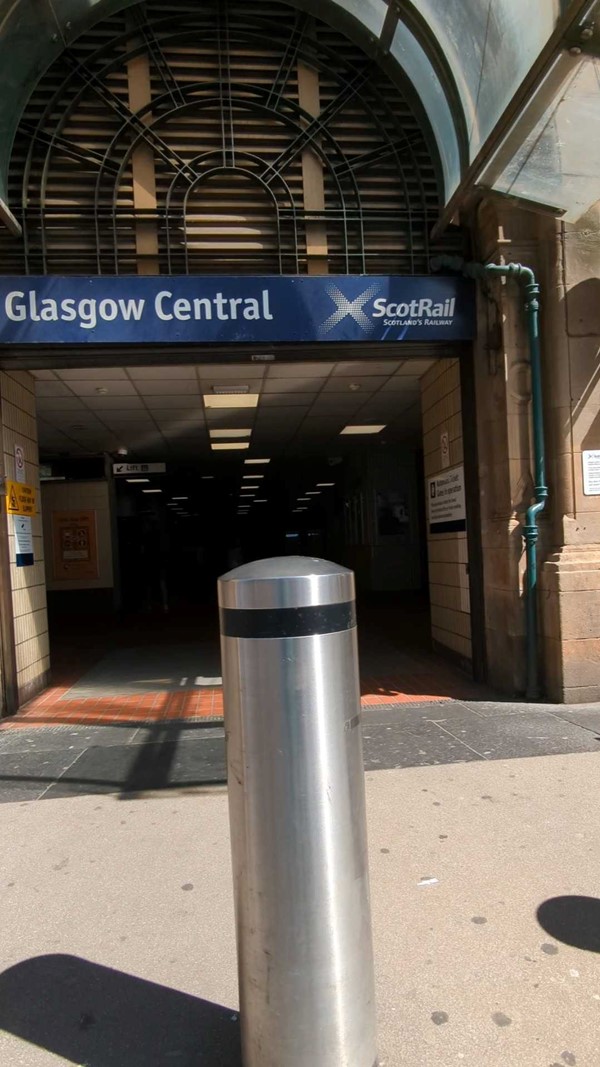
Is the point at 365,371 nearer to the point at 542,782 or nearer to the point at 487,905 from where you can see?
the point at 542,782

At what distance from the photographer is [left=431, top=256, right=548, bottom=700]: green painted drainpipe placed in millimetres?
6238

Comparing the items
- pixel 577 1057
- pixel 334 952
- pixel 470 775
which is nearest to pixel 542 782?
pixel 470 775

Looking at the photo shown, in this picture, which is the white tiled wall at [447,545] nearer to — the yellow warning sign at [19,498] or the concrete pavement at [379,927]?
the concrete pavement at [379,927]

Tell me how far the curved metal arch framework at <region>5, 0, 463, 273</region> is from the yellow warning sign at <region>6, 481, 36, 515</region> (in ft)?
6.80

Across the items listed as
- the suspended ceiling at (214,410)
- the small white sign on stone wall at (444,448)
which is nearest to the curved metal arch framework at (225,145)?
the suspended ceiling at (214,410)

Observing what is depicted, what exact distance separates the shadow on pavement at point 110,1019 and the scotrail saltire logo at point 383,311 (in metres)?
5.36

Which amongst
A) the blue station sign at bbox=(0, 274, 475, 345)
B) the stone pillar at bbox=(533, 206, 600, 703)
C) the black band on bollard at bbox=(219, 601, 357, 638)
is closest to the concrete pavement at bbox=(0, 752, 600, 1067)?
the black band on bollard at bbox=(219, 601, 357, 638)

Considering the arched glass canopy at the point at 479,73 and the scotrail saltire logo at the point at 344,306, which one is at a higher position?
the arched glass canopy at the point at 479,73

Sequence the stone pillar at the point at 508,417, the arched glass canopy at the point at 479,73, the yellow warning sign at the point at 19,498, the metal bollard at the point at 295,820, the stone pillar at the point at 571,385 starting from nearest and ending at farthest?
the metal bollard at the point at 295,820 < the arched glass canopy at the point at 479,73 < the stone pillar at the point at 571,385 < the stone pillar at the point at 508,417 < the yellow warning sign at the point at 19,498

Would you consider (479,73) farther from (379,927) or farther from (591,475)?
(379,927)

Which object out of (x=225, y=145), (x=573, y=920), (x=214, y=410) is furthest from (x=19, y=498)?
(x=573, y=920)

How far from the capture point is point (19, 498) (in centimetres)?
697

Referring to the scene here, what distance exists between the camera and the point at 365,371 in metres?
8.12

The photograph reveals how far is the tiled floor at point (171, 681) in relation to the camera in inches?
256
